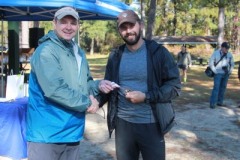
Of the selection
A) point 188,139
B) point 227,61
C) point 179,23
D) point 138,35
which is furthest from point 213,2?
point 179,23

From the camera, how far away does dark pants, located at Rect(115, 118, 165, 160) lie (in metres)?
2.88

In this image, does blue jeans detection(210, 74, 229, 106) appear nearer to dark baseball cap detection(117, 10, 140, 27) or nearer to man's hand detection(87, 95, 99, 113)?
dark baseball cap detection(117, 10, 140, 27)

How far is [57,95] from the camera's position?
2.37m

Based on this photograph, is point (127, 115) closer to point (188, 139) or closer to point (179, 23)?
point (188, 139)

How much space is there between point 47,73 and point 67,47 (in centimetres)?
29

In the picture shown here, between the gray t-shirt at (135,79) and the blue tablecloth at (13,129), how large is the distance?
6.78 feet

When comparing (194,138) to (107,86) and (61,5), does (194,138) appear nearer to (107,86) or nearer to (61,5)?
(61,5)

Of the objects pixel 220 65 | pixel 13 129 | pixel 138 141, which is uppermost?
pixel 220 65

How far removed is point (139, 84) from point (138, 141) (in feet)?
1.48

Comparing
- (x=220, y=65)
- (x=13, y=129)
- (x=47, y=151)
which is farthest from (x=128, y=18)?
(x=220, y=65)

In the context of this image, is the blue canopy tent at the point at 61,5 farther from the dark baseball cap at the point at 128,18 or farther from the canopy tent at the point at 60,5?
the dark baseball cap at the point at 128,18

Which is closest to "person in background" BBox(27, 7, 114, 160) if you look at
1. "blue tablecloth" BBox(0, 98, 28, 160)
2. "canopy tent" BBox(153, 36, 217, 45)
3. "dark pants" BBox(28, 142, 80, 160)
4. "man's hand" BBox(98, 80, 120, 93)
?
"dark pants" BBox(28, 142, 80, 160)

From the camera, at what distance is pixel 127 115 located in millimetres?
2922

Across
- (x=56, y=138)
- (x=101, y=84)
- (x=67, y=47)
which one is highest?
(x=67, y=47)
